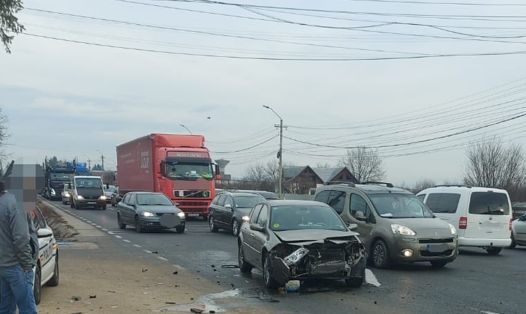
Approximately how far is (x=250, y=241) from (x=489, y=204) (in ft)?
26.5

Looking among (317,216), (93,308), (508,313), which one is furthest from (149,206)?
(508,313)

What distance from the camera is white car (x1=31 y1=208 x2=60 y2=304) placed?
28.0 ft

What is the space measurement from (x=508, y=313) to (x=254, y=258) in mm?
4492

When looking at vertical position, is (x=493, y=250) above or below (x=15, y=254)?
below

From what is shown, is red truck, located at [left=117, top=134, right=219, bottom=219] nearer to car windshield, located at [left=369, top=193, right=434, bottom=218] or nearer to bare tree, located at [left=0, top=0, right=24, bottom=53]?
bare tree, located at [left=0, top=0, right=24, bottom=53]

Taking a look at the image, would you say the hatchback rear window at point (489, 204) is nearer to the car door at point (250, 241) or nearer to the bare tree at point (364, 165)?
the car door at point (250, 241)

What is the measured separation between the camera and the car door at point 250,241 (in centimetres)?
1134

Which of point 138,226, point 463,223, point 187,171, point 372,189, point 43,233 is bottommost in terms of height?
point 138,226

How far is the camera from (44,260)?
29.5 feet

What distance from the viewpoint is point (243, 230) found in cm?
1234

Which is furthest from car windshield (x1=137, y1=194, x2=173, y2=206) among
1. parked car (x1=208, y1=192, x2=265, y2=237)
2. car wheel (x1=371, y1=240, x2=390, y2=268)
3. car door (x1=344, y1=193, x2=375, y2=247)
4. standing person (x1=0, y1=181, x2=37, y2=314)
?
standing person (x1=0, y1=181, x2=37, y2=314)

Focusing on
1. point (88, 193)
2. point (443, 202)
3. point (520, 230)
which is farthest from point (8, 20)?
point (88, 193)

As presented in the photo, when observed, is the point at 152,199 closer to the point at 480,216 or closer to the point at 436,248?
the point at 480,216

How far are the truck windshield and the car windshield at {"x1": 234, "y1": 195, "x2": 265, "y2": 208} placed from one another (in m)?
8.05
